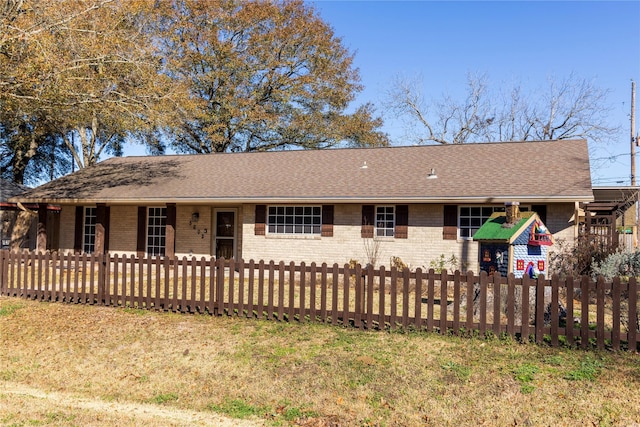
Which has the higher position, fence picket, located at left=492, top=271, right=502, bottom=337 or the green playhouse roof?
the green playhouse roof

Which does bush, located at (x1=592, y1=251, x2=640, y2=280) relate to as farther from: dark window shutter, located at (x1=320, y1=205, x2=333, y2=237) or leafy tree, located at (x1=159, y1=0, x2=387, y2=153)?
leafy tree, located at (x1=159, y1=0, x2=387, y2=153)

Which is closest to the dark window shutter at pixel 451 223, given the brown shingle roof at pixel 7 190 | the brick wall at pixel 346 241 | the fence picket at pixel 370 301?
the brick wall at pixel 346 241

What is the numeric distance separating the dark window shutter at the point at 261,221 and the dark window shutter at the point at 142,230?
4.75 m

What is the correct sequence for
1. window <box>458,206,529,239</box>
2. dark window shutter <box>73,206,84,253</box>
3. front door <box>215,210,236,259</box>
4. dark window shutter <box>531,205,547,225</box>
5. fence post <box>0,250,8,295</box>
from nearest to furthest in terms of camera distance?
fence post <box>0,250,8,295</box> < dark window shutter <box>531,205,547,225</box> < window <box>458,206,529,239</box> < front door <box>215,210,236,259</box> < dark window shutter <box>73,206,84,253</box>

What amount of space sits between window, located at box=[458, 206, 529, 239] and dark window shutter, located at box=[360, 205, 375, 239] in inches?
100

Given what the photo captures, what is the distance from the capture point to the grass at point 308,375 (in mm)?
4871

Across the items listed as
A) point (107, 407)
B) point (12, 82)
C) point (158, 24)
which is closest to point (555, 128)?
point (158, 24)

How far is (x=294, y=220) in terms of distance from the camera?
1563cm

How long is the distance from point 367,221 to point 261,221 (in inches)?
137

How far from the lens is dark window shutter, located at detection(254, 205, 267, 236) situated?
1587 centimetres

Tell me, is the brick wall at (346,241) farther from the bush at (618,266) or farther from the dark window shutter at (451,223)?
the bush at (618,266)

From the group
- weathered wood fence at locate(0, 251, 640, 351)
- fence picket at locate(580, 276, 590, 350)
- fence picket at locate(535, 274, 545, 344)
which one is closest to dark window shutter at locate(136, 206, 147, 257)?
weathered wood fence at locate(0, 251, 640, 351)

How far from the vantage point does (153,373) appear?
20.2 feet

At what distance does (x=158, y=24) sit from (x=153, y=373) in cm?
2893
